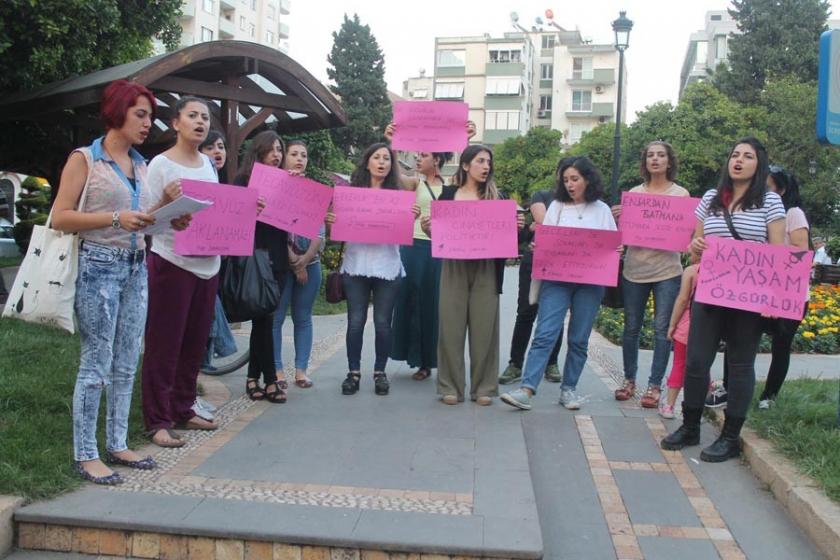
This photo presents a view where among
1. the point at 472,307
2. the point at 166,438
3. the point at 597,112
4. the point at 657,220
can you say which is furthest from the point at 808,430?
the point at 597,112

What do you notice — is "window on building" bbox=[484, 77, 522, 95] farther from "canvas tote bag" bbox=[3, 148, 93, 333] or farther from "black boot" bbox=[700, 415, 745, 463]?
"canvas tote bag" bbox=[3, 148, 93, 333]

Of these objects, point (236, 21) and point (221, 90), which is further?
point (236, 21)

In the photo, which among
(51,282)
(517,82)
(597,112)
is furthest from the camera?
(597,112)

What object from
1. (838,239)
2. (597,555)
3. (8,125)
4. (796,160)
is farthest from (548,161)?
(597,555)

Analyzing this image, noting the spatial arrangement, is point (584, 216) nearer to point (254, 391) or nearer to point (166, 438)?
point (254, 391)

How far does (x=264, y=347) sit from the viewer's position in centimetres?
541

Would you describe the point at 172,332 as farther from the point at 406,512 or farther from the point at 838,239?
the point at 838,239

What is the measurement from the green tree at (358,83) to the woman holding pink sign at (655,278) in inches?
1526

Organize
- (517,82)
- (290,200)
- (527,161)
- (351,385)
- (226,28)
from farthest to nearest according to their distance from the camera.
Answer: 1. (517,82)
2. (226,28)
3. (527,161)
4. (351,385)
5. (290,200)

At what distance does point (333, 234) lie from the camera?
18.1ft

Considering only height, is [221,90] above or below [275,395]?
above

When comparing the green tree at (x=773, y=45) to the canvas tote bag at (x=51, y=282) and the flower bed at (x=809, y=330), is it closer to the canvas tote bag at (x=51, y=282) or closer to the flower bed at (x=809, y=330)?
the flower bed at (x=809, y=330)

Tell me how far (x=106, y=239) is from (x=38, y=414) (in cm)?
141

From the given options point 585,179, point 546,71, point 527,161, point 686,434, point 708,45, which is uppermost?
point 708,45
